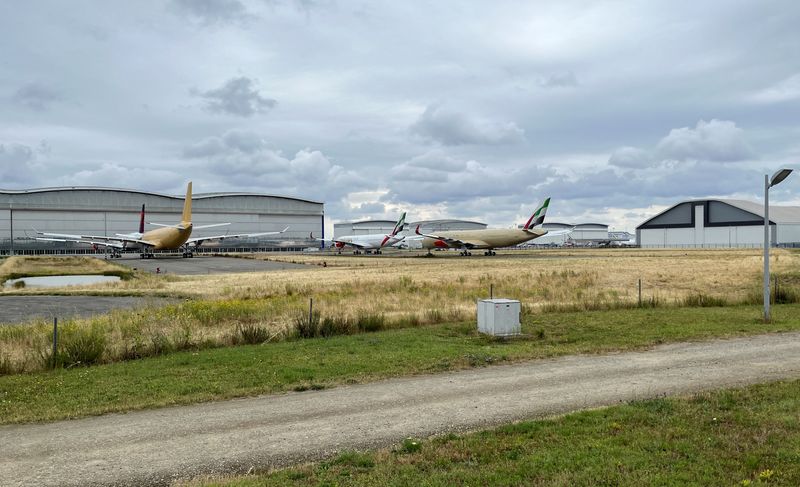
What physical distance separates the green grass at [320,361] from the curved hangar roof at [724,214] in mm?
111499

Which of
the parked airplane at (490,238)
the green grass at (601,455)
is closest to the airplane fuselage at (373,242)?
the parked airplane at (490,238)

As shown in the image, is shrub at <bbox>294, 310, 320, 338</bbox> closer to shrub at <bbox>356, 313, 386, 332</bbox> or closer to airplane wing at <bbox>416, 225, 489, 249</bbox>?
shrub at <bbox>356, 313, 386, 332</bbox>

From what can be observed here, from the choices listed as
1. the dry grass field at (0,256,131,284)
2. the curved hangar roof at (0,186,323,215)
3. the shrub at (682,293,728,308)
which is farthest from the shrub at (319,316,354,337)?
the curved hangar roof at (0,186,323,215)

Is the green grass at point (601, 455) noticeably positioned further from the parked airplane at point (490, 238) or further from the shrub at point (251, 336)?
the parked airplane at point (490, 238)

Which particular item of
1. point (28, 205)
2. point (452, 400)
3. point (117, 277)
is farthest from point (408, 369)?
point (28, 205)

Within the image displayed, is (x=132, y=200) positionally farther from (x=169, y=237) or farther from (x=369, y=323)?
(x=369, y=323)

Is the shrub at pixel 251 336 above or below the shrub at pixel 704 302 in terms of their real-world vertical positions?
below

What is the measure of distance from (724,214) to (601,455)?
130594 millimetres

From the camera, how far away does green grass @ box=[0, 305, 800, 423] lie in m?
10.2

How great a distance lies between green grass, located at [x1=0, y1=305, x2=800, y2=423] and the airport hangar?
106 metres

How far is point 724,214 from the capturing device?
121688 mm

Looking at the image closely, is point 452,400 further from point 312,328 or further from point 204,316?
point 204,316

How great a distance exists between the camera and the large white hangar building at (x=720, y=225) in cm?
11681

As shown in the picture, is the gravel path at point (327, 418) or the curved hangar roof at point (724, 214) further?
the curved hangar roof at point (724, 214)
